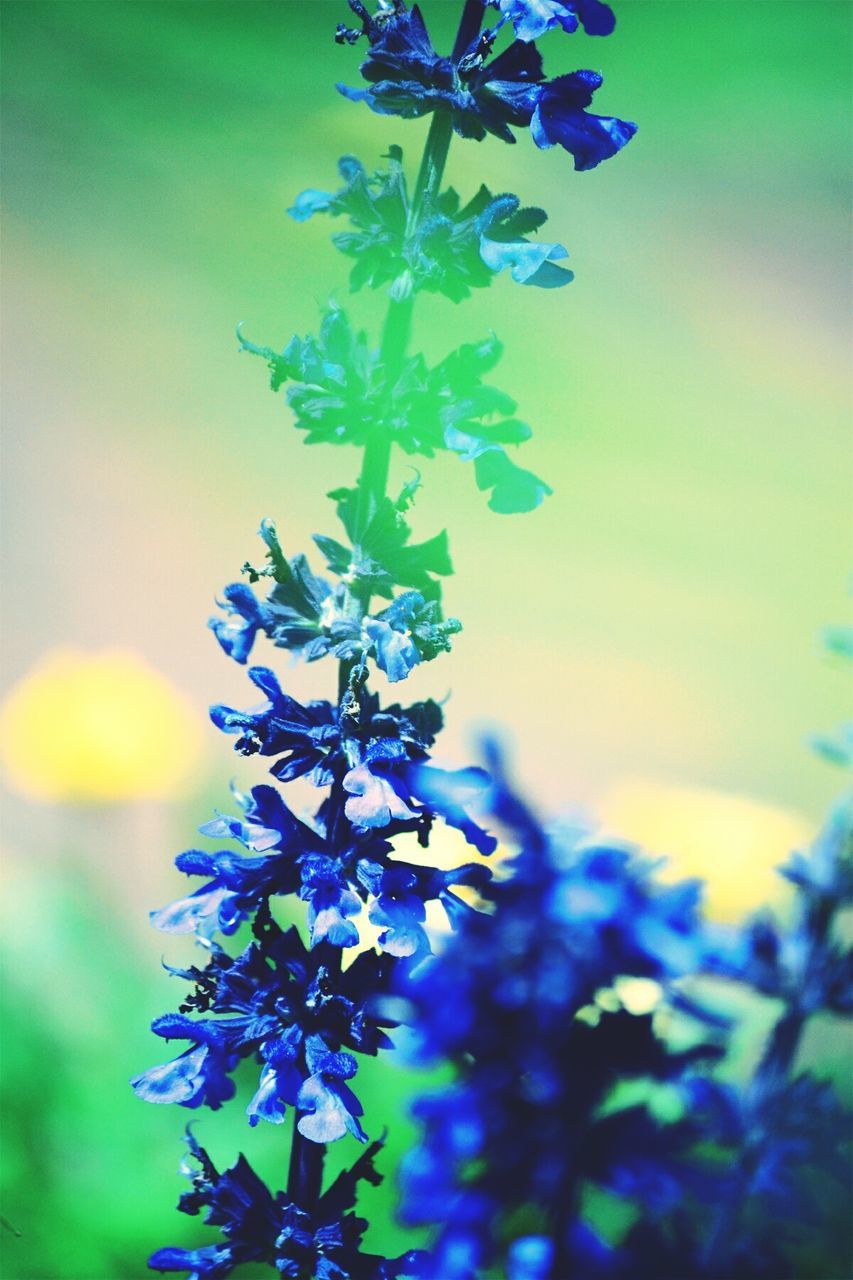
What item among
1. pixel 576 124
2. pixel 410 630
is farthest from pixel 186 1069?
pixel 576 124

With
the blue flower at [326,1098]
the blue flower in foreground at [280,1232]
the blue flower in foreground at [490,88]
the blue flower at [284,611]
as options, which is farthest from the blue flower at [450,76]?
the blue flower in foreground at [280,1232]

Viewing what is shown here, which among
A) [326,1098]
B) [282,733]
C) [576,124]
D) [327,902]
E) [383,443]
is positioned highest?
[576,124]

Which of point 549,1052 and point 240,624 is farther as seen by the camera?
point 240,624

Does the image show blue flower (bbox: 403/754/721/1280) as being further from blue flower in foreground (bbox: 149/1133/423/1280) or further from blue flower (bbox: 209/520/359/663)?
blue flower (bbox: 209/520/359/663)

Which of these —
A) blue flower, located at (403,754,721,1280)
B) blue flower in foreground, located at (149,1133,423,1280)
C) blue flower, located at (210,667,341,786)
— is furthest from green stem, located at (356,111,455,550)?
blue flower in foreground, located at (149,1133,423,1280)

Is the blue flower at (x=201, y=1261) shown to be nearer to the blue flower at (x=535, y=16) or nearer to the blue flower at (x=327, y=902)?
the blue flower at (x=327, y=902)

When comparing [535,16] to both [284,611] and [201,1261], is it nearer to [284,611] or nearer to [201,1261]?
[284,611]

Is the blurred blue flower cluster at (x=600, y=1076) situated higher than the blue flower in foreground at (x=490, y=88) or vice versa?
the blue flower in foreground at (x=490, y=88)
